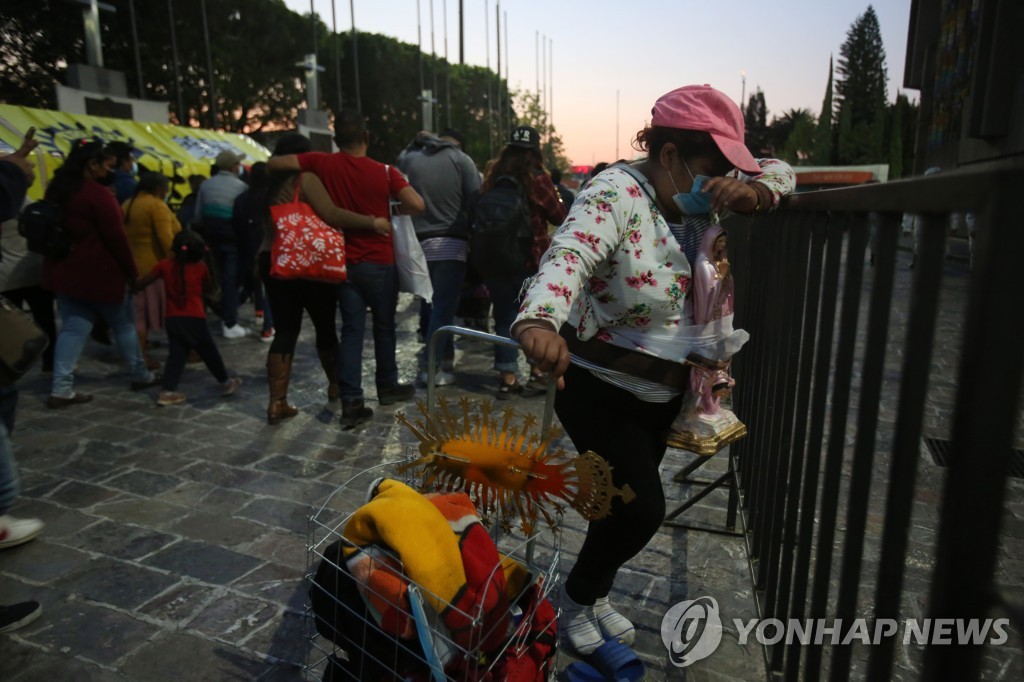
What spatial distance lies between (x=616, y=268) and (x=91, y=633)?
243 centimetres

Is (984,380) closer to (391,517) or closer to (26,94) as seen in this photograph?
(391,517)

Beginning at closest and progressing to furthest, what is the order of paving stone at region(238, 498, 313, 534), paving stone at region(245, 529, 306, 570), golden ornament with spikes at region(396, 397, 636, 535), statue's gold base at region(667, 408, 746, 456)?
golden ornament with spikes at region(396, 397, 636, 535) < statue's gold base at region(667, 408, 746, 456) < paving stone at region(245, 529, 306, 570) < paving stone at region(238, 498, 313, 534)

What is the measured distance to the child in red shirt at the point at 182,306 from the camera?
18.8ft

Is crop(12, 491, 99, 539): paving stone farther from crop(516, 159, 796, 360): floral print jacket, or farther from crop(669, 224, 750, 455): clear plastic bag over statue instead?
crop(669, 224, 750, 455): clear plastic bag over statue

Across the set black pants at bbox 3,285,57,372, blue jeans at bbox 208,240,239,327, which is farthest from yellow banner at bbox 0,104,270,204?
black pants at bbox 3,285,57,372

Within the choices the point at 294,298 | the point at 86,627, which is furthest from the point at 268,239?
the point at 86,627

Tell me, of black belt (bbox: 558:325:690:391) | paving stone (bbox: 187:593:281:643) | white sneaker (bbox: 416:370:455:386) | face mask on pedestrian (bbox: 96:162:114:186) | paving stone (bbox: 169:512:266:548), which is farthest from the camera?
white sneaker (bbox: 416:370:455:386)

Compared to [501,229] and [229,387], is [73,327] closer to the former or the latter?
[229,387]

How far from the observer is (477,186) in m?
6.09

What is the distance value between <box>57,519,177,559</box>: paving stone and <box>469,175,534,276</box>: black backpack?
9.72 ft

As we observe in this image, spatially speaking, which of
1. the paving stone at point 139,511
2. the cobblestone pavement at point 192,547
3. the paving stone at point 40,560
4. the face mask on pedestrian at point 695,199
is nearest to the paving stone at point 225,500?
the cobblestone pavement at point 192,547

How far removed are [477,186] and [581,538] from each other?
3464 millimetres

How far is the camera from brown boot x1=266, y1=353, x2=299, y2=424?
209 inches

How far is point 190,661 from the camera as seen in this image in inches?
102
